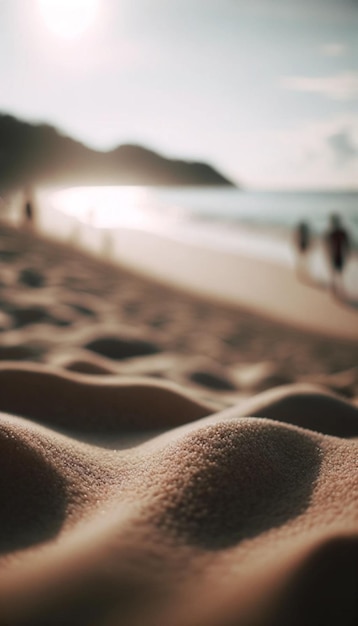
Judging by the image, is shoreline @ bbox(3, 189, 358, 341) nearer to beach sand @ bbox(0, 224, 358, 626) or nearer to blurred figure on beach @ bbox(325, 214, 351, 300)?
blurred figure on beach @ bbox(325, 214, 351, 300)

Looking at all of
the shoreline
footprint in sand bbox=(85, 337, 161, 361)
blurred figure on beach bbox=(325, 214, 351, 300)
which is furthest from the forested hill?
footprint in sand bbox=(85, 337, 161, 361)

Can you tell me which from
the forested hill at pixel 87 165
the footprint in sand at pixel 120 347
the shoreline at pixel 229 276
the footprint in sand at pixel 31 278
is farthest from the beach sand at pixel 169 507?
the forested hill at pixel 87 165

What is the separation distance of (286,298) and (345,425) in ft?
19.0

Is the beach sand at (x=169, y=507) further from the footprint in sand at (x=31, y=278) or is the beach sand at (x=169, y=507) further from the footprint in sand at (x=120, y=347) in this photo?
the footprint in sand at (x=31, y=278)

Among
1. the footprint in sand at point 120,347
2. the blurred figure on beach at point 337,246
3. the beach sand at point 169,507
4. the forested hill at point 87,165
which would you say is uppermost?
the forested hill at point 87,165

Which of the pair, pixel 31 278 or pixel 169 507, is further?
pixel 31 278

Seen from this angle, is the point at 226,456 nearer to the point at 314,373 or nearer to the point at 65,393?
the point at 65,393

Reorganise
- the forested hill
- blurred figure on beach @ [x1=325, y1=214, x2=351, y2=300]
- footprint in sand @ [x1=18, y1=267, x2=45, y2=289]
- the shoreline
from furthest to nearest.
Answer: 1. the forested hill
2. blurred figure on beach @ [x1=325, y1=214, x2=351, y2=300]
3. the shoreline
4. footprint in sand @ [x1=18, y1=267, x2=45, y2=289]

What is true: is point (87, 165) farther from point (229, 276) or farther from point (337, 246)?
point (337, 246)

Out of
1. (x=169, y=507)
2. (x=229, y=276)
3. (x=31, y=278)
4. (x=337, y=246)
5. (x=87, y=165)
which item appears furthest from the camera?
(x=87, y=165)

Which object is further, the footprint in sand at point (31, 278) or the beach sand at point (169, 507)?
the footprint in sand at point (31, 278)

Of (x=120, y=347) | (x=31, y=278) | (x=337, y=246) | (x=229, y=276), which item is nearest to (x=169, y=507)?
(x=120, y=347)

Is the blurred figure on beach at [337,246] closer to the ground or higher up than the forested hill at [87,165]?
closer to the ground

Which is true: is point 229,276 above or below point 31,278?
above
